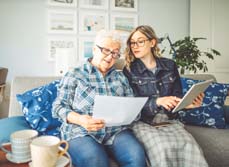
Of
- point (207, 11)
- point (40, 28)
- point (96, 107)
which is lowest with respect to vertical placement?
point (96, 107)

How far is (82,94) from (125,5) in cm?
242

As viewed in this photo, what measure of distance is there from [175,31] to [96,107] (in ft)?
9.48

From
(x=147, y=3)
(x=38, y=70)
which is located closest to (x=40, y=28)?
(x=38, y=70)

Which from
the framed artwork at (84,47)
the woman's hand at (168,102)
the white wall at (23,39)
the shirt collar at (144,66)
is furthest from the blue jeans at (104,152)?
the framed artwork at (84,47)

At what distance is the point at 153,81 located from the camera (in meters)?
1.52

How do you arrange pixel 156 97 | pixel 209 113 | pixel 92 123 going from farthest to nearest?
pixel 209 113 < pixel 156 97 < pixel 92 123

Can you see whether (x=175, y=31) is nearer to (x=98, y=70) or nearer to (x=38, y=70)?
(x=38, y=70)

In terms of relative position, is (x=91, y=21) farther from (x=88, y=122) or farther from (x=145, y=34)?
(x=88, y=122)

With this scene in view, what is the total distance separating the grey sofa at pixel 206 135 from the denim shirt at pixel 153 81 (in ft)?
0.81

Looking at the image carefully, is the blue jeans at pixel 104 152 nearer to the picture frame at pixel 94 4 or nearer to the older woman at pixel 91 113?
the older woman at pixel 91 113

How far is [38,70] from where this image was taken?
3238 millimetres

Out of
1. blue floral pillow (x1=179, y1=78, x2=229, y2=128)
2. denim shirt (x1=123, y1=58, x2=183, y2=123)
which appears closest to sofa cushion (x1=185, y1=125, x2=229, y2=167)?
blue floral pillow (x1=179, y1=78, x2=229, y2=128)

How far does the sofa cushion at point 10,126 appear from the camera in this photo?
4.10 feet

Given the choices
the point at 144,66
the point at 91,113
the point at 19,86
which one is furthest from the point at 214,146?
the point at 19,86
